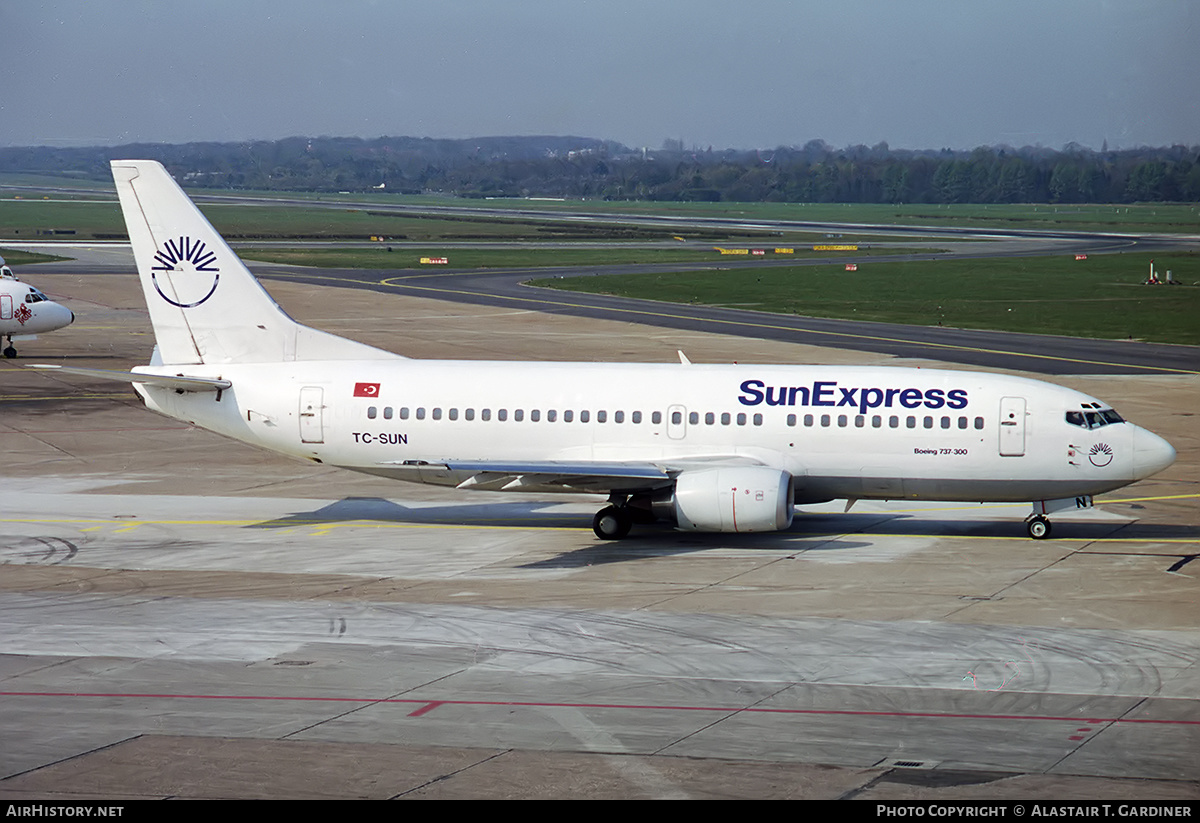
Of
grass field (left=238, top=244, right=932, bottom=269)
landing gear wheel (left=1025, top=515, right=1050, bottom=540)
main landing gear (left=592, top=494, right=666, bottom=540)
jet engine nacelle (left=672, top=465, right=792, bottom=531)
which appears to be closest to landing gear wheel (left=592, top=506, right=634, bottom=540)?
main landing gear (left=592, top=494, right=666, bottom=540)

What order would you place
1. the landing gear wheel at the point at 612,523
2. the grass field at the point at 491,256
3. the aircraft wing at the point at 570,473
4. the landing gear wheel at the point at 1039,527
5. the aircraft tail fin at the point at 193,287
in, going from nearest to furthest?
the aircraft wing at the point at 570,473, the landing gear wheel at the point at 612,523, the landing gear wheel at the point at 1039,527, the aircraft tail fin at the point at 193,287, the grass field at the point at 491,256

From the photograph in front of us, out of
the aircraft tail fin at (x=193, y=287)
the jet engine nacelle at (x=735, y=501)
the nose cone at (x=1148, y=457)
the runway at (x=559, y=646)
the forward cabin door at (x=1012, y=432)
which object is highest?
the aircraft tail fin at (x=193, y=287)

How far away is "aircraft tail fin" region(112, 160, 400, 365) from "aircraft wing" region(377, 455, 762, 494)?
5.35 meters

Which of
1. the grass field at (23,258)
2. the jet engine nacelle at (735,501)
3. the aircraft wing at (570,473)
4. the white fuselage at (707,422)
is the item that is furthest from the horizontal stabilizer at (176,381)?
the grass field at (23,258)

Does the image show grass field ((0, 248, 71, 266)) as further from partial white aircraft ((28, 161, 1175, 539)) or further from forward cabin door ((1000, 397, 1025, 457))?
forward cabin door ((1000, 397, 1025, 457))

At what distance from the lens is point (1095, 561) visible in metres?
32.4

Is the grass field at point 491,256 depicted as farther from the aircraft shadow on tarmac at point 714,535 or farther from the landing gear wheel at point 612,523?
the landing gear wheel at point 612,523

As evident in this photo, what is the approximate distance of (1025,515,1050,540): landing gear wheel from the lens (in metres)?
35.1

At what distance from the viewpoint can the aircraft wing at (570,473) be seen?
109 ft

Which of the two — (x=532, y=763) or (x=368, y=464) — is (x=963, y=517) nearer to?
(x=368, y=464)

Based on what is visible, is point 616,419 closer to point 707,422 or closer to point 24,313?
point 707,422

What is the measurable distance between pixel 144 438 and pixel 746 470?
2482cm

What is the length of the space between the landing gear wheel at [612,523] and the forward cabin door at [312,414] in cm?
748
